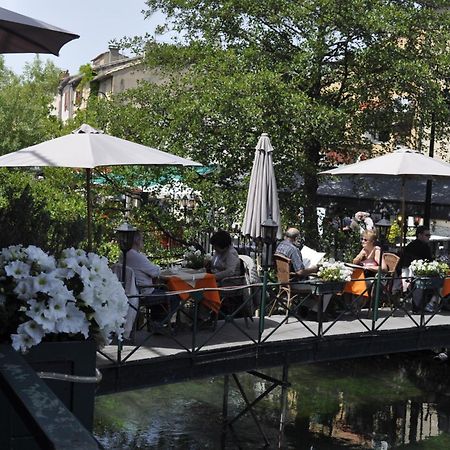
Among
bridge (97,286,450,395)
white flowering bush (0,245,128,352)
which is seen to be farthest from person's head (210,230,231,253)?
white flowering bush (0,245,128,352)

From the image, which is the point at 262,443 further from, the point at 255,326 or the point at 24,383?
the point at 24,383

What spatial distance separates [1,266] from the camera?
11.0 feet

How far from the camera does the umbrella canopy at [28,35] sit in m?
5.06

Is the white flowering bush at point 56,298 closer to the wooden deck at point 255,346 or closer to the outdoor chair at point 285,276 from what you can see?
the wooden deck at point 255,346

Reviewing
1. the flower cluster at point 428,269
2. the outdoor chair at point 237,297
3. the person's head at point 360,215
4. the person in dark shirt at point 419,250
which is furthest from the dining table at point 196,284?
the person's head at point 360,215

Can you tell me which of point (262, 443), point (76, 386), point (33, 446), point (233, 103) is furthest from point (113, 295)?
point (233, 103)

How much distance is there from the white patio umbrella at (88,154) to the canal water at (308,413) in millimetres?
3477

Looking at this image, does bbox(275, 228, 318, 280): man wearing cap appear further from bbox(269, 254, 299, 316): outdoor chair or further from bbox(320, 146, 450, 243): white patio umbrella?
bbox(320, 146, 450, 243): white patio umbrella

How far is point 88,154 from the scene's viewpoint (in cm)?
936

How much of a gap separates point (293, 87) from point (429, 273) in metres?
5.18

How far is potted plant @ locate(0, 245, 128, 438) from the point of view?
317 centimetres

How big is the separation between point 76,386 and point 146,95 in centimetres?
1338

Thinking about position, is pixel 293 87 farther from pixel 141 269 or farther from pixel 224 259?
pixel 141 269

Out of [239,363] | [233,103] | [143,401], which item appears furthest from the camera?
[233,103]
